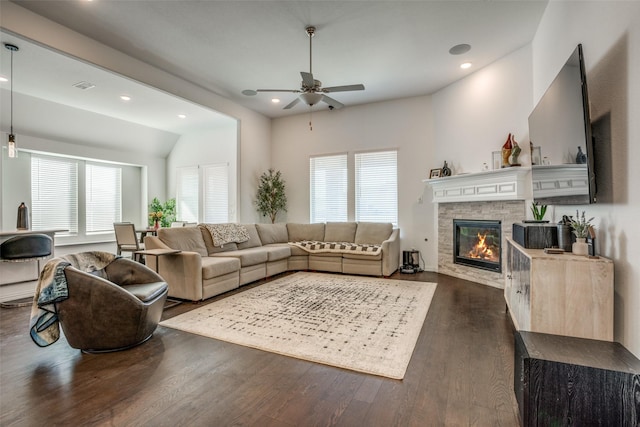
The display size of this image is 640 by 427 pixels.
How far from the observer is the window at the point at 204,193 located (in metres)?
7.28

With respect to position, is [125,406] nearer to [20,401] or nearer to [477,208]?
[20,401]

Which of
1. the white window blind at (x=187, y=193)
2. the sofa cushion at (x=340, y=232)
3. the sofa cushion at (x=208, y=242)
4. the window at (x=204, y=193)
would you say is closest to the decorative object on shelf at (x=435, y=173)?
the sofa cushion at (x=340, y=232)

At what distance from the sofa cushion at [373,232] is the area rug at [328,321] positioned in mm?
1211

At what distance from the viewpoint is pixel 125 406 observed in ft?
5.78

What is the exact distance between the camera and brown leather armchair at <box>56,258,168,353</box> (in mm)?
2314

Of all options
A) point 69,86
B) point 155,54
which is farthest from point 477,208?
point 69,86

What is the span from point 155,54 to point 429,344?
4.91 m

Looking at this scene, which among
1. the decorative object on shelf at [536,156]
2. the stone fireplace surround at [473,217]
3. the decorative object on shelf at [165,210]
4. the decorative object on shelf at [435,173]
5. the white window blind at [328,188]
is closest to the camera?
the decorative object on shelf at [536,156]

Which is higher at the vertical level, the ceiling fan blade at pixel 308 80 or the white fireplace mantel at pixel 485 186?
the ceiling fan blade at pixel 308 80

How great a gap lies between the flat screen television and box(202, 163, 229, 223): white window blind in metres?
6.16

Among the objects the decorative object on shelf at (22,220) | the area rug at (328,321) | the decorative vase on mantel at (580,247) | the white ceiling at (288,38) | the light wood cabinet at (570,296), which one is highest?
the white ceiling at (288,38)

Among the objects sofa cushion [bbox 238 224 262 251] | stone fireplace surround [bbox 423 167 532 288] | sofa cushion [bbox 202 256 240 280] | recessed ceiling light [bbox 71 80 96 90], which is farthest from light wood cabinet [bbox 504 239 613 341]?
recessed ceiling light [bbox 71 80 96 90]

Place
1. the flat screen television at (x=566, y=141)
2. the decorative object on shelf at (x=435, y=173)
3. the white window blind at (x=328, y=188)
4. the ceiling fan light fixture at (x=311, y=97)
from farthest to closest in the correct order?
the white window blind at (x=328, y=188) → the decorative object on shelf at (x=435, y=173) → the ceiling fan light fixture at (x=311, y=97) → the flat screen television at (x=566, y=141)

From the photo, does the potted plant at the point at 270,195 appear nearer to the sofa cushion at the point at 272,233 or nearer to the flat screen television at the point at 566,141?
the sofa cushion at the point at 272,233
